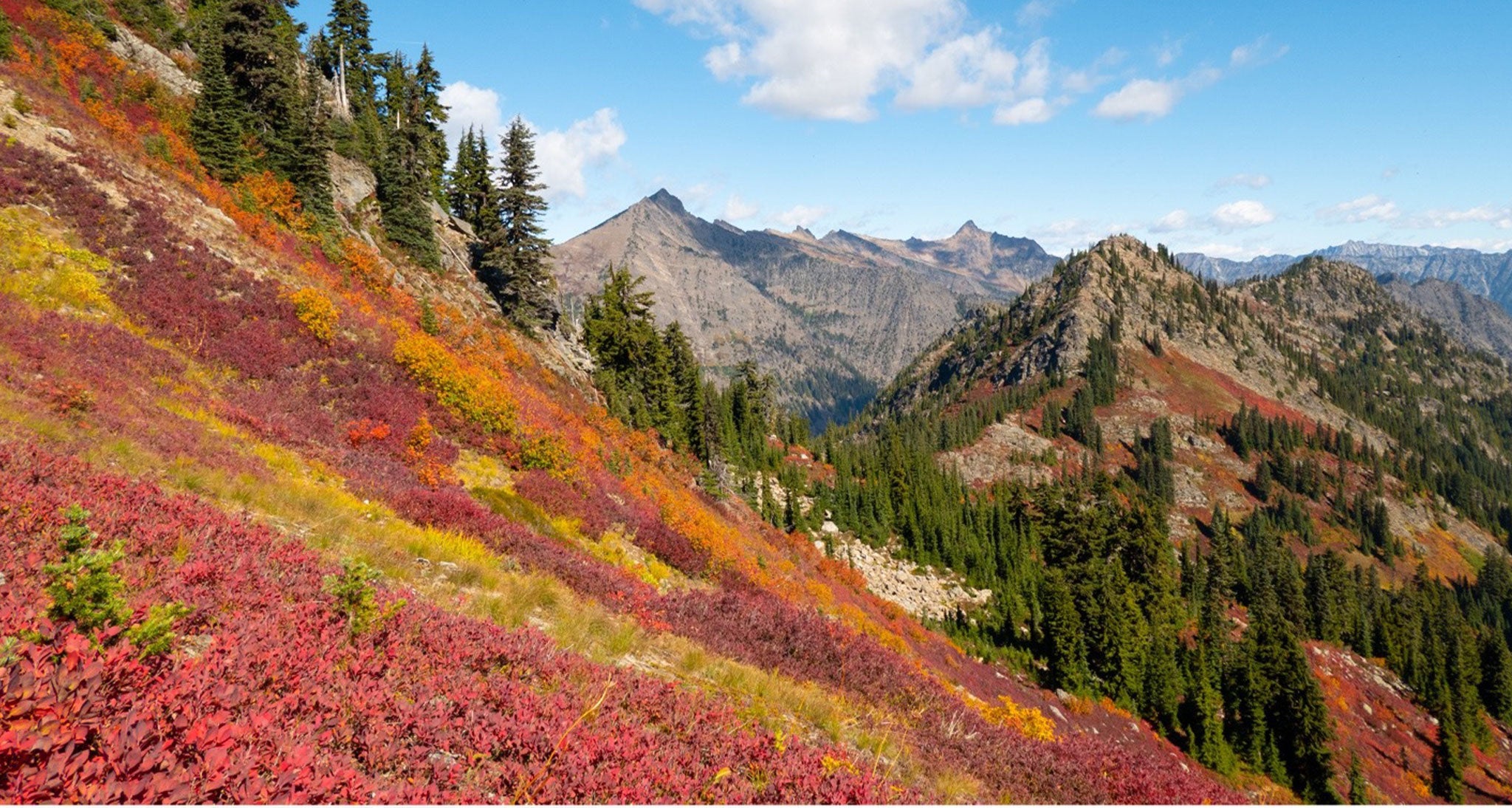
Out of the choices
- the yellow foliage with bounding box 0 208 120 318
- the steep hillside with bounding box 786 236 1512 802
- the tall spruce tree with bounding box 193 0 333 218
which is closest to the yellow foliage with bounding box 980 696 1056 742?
the yellow foliage with bounding box 0 208 120 318

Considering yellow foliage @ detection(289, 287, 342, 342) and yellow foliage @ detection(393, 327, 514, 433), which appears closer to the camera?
yellow foliage @ detection(289, 287, 342, 342)

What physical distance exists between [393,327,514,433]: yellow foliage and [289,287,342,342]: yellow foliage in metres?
2.07

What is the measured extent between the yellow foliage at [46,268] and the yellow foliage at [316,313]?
4695mm

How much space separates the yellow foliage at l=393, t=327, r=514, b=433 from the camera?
22.0 metres

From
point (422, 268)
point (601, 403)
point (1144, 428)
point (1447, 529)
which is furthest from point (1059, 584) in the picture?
point (1447, 529)

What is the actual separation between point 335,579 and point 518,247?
152 ft

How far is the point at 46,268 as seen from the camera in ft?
56.1

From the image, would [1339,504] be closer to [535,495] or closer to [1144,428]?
[1144,428]

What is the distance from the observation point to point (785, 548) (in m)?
35.4

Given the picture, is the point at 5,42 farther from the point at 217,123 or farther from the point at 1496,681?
the point at 1496,681

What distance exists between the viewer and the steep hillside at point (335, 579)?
434 centimetres

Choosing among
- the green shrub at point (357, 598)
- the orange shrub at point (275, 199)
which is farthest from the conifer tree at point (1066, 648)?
the orange shrub at point (275, 199)

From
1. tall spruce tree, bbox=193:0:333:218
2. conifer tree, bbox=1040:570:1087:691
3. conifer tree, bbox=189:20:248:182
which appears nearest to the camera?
conifer tree, bbox=189:20:248:182

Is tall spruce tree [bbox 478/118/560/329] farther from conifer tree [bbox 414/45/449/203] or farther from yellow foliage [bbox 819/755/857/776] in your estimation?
yellow foliage [bbox 819/755/857/776]
